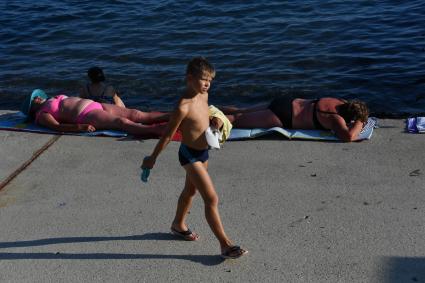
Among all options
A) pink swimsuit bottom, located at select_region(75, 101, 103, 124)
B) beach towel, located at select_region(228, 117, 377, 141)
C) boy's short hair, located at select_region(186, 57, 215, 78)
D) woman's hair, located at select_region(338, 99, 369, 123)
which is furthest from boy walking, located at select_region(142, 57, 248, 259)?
pink swimsuit bottom, located at select_region(75, 101, 103, 124)

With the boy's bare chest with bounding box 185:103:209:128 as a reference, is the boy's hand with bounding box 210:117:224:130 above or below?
below

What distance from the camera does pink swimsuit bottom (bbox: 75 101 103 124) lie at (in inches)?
281

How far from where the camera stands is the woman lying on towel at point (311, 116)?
6.45m

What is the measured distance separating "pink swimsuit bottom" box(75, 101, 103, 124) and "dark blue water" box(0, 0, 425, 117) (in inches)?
91.4

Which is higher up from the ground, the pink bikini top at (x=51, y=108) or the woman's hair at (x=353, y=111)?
the woman's hair at (x=353, y=111)

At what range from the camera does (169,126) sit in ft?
13.3

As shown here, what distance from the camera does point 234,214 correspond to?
486 cm

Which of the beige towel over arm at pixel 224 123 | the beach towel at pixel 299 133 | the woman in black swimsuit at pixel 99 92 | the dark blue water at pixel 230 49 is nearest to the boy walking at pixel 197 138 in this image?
the beige towel over arm at pixel 224 123

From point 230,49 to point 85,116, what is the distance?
509 cm

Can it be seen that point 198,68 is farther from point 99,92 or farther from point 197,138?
point 99,92

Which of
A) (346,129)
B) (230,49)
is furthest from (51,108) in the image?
(230,49)

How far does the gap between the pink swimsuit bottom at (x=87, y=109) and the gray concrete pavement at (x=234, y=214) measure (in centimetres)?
70

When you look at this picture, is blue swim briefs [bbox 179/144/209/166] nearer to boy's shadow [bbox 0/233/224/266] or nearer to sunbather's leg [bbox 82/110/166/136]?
boy's shadow [bbox 0/233/224/266]

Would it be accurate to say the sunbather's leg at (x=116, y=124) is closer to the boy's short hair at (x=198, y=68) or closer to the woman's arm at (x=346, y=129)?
the woman's arm at (x=346, y=129)
